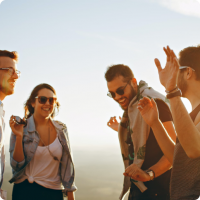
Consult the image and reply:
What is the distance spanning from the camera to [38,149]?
13.5ft

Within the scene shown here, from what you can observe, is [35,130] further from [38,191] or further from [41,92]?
[38,191]

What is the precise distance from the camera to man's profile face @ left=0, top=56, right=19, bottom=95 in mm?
3457

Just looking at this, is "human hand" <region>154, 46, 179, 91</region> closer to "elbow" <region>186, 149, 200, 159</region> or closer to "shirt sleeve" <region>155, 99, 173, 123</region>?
"elbow" <region>186, 149, 200, 159</region>

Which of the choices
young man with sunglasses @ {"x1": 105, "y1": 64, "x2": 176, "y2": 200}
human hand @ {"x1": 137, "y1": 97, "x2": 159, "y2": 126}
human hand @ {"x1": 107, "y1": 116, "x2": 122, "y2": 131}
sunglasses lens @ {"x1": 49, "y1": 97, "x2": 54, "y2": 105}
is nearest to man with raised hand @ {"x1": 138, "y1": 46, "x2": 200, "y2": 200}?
human hand @ {"x1": 137, "y1": 97, "x2": 159, "y2": 126}

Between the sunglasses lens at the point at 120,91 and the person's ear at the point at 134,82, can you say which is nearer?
the sunglasses lens at the point at 120,91

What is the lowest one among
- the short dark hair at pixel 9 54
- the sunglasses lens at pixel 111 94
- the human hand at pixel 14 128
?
the human hand at pixel 14 128

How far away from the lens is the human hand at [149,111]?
245cm

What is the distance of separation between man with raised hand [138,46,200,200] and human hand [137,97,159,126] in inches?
9.4

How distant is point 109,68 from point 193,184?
216cm

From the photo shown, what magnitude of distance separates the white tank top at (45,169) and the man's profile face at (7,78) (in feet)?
4.09

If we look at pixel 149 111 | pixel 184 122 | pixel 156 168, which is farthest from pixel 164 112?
pixel 184 122

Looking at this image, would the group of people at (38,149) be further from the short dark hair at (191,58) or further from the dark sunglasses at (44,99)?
the short dark hair at (191,58)

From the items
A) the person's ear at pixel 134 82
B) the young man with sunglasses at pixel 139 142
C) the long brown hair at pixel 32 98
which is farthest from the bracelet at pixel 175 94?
the long brown hair at pixel 32 98

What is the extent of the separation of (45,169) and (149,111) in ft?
7.59
